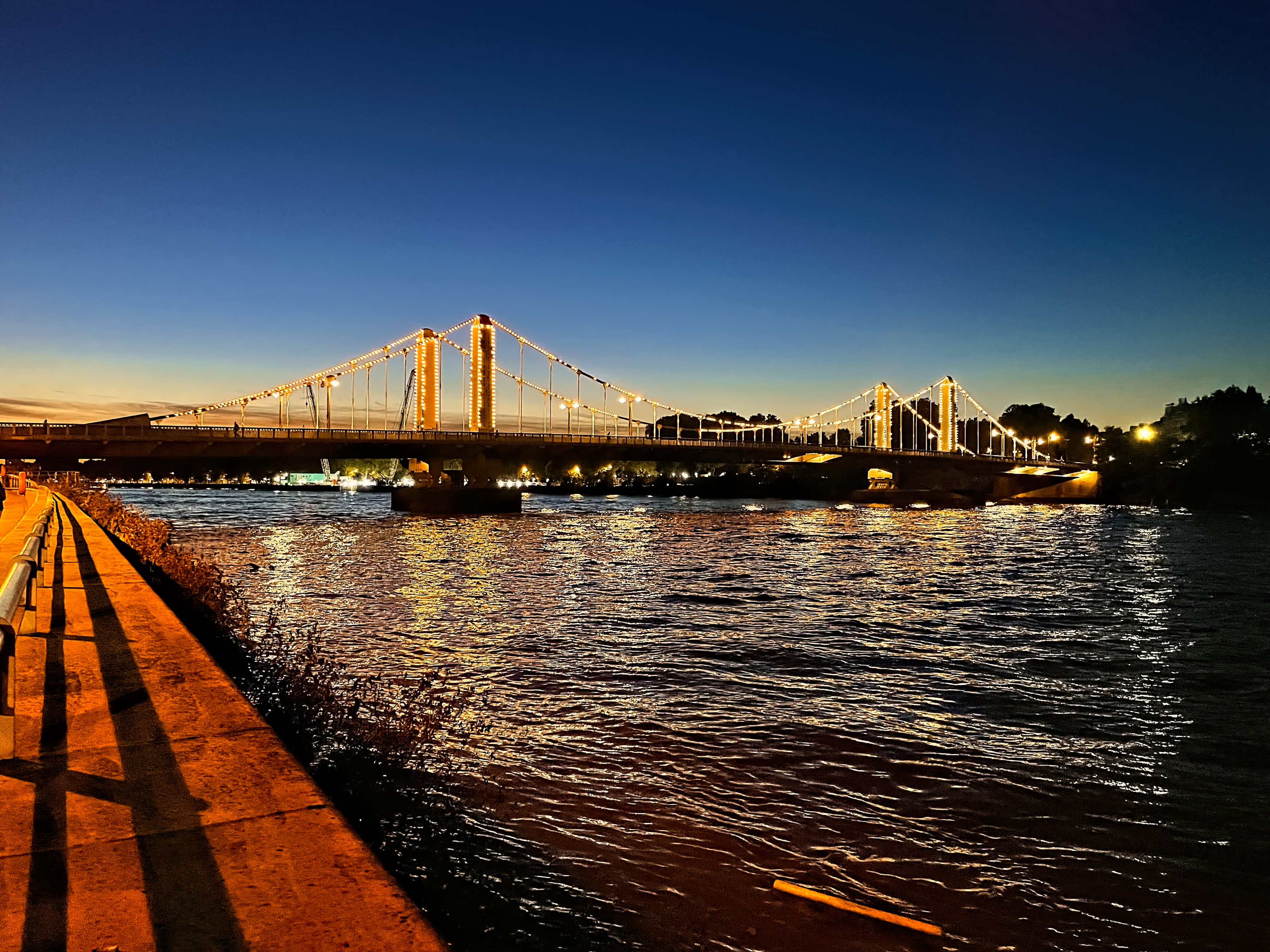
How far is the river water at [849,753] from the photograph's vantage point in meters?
5.70

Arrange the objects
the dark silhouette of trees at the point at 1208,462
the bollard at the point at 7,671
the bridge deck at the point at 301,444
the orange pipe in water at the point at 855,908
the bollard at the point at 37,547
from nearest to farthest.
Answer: the bollard at the point at 7,671
the orange pipe in water at the point at 855,908
the bollard at the point at 37,547
the bridge deck at the point at 301,444
the dark silhouette of trees at the point at 1208,462

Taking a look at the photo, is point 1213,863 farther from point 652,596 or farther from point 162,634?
point 652,596

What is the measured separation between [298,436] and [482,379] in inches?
908

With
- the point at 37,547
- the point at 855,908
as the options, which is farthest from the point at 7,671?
the point at 37,547

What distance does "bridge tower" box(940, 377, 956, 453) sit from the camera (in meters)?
138

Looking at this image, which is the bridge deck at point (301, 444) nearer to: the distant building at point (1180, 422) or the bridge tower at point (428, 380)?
the bridge tower at point (428, 380)

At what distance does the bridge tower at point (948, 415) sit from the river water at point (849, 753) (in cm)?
11566

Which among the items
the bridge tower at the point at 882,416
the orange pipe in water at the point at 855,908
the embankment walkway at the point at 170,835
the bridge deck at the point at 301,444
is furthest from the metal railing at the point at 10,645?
the bridge tower at the point at 882,416

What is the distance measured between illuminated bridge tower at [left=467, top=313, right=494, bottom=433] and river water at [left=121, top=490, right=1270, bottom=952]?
204 feet

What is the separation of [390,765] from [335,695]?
2981 mm

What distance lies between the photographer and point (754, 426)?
127375 millimetres

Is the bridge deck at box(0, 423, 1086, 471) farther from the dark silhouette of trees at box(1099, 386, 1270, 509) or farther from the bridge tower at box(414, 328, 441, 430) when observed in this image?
the dark silhouette of trees at box(1099, 386, 1270, 509)

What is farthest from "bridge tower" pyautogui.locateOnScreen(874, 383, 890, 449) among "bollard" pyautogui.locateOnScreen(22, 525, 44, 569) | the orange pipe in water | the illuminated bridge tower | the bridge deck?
the orange pipe in water

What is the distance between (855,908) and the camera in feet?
18.4
